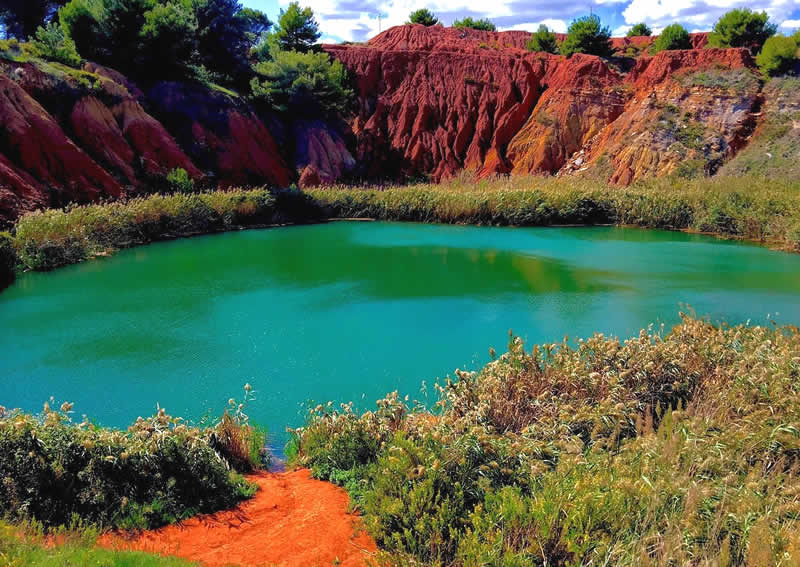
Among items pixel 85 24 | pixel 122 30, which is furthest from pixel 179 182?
pixel 85 24

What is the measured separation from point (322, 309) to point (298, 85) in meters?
23.0

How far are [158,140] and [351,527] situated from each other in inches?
988

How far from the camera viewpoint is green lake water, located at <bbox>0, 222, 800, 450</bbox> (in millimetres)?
8820

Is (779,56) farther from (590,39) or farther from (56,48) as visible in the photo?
(56,48)

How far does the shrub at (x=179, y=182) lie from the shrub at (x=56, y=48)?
19.7 feet

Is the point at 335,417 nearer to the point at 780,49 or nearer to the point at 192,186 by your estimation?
the point at 192,186

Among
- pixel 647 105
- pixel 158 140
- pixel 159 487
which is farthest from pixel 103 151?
pixel 647 105

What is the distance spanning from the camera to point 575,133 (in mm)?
35000

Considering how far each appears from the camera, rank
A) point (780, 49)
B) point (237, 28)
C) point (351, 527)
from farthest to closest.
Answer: point (237, 28) → point (780, 49) → point (351, 527)

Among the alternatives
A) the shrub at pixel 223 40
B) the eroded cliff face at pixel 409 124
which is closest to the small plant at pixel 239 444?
the eroded cliff face at pixel 409 124

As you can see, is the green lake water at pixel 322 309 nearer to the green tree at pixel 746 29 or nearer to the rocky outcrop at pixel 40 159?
the rocky outcrop at pixel 40 159

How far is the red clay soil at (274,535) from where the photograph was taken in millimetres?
4840

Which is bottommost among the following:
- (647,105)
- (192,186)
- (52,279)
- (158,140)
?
(52,279)

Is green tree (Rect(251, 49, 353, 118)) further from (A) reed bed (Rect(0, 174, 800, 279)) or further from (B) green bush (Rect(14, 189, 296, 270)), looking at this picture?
(B) green bush (Rect(14, 189, 296, 270))
